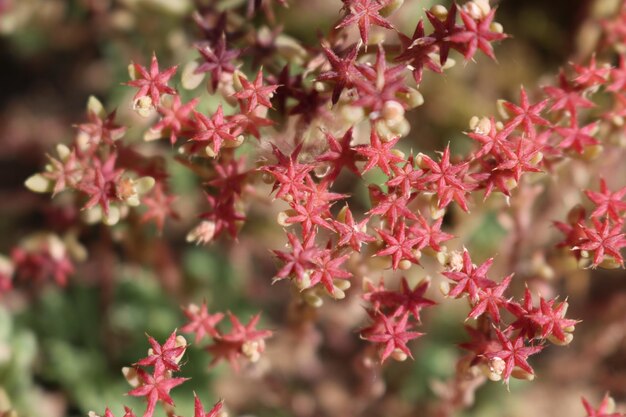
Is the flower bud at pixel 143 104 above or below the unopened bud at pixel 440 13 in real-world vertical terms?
below

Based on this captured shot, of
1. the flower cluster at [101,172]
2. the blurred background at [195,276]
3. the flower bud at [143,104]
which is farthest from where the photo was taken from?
the blurred background at [195,276]

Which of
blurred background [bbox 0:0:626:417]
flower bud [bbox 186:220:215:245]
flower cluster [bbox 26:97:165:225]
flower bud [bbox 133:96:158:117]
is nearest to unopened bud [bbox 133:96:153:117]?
flower bud [bbox 133:96:158:117]

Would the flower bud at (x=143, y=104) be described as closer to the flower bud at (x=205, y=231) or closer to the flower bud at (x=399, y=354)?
the flower bud at (x=205, y=231)

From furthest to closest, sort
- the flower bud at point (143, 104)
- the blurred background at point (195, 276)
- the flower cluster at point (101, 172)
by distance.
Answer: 1. the blurred background at point (195, 276)
2. the flower cluster at point (101, 172)
3. the flower bud at point (143, 104)

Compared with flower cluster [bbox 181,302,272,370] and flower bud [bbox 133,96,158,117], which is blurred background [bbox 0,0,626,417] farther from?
flower bud [bbox 133,96,158,117]

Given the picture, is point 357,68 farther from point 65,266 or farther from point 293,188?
point 65,266

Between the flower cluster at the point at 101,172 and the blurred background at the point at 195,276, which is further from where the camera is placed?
the blurred background at the point at 195,276

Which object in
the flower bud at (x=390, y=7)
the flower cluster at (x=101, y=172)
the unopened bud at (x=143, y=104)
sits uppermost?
the flower bud at (x=390, y=7)

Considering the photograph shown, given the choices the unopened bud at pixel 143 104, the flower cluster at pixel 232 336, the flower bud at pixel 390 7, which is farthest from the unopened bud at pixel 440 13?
the flower cluster at pixel 232 336

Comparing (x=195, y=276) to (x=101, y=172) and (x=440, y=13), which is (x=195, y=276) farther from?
(x=440, y=13)
